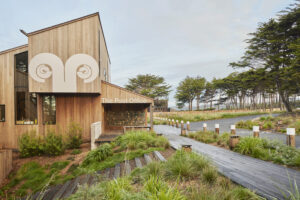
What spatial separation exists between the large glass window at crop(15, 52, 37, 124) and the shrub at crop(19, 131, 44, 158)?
1.73 metres

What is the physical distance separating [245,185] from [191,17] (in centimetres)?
1687

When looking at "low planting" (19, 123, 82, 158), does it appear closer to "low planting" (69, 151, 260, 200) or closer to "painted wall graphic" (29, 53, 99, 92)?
"painted wall graphic" (29, 53, 99, 92)

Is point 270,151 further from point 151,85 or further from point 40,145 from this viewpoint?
point 151,85

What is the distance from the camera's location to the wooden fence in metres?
6.38

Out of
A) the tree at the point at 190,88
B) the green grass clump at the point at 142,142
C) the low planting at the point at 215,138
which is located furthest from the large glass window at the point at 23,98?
the tree at the point at 190,88

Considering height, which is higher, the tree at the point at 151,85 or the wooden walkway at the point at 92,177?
the tree at the point at 151,85

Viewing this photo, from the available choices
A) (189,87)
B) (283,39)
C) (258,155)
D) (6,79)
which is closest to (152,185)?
(258,155)

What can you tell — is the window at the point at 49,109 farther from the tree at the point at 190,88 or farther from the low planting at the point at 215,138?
the tree at the point at 190,88

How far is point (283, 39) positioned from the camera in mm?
18656

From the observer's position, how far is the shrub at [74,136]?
944 cm

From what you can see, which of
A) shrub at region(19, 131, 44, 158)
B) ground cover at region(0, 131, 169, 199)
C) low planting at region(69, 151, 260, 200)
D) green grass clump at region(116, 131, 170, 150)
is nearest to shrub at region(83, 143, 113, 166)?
ground cover at region(0, 131, 169, 199)

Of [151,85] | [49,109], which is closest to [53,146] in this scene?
[49,109]

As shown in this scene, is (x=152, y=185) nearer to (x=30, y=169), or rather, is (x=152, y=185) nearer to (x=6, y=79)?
(x=30, y=169)

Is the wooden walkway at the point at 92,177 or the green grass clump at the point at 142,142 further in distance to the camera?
the green grass clump at the point at 142,142
